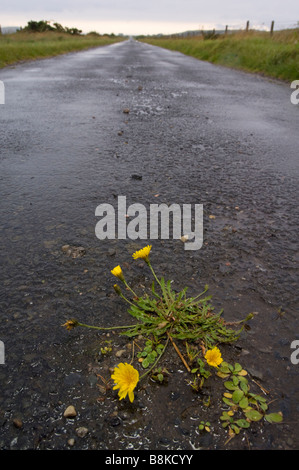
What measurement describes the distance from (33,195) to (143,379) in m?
1.98

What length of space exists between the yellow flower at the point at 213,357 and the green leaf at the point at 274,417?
0.83ft

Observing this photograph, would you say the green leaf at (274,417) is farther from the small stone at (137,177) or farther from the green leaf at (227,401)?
the small stone at (137,177)

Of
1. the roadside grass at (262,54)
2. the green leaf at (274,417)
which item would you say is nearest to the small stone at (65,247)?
the green leaf at (274,417)

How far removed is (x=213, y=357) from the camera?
1384mm

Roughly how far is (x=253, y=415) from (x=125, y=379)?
1.63 ft

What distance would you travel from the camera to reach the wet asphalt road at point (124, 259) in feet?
3.95

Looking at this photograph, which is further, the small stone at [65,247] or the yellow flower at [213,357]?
the small stone at [65,247]

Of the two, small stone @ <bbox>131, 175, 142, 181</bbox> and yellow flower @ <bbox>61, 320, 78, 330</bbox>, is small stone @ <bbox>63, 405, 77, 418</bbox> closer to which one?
yellow flower @ <bbox>61, 320, 78, 330</bbox>

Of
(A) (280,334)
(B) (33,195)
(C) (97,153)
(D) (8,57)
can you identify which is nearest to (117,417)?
(A) (280,334)

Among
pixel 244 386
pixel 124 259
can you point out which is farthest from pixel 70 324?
pixel 244 386

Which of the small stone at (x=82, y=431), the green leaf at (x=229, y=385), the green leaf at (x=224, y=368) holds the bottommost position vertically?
the small stone at (x=82, y=431)

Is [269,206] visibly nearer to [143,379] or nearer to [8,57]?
[143,379]

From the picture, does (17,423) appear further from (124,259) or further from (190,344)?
(124,259)

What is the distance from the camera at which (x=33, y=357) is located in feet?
4.66
